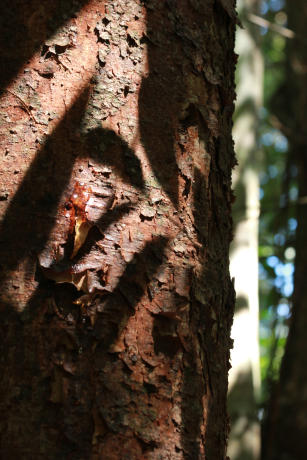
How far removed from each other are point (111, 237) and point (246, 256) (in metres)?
2.80

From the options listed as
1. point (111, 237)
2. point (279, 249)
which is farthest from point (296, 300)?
point (111, 237)

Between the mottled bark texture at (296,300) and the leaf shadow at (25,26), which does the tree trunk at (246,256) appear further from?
the leaf shadow at (25,26)

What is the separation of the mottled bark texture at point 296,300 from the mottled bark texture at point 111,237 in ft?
9.55

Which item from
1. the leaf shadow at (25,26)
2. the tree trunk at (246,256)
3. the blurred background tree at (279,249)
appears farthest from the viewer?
the blurred background tree at (279,249)

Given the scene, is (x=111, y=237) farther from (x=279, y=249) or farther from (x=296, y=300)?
(x=279, y=249)

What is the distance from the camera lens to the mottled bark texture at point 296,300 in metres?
3.68

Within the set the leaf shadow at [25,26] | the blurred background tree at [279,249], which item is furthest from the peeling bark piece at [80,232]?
the blurred background tree at [279,249]

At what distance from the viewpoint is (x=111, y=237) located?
0.95 metres

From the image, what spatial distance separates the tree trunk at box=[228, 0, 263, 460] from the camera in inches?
132

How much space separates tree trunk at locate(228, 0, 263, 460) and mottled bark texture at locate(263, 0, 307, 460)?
0.35m

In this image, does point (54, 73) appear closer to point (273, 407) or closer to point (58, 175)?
point (58, 175)

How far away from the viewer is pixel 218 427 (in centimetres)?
104

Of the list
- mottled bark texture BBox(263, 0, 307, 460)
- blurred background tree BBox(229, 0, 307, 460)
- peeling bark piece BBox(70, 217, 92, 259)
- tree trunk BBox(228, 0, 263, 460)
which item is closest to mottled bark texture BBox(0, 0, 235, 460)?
peeling bark piece BBox(70, 217, 92, 259)

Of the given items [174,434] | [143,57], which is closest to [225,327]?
[174,434]
